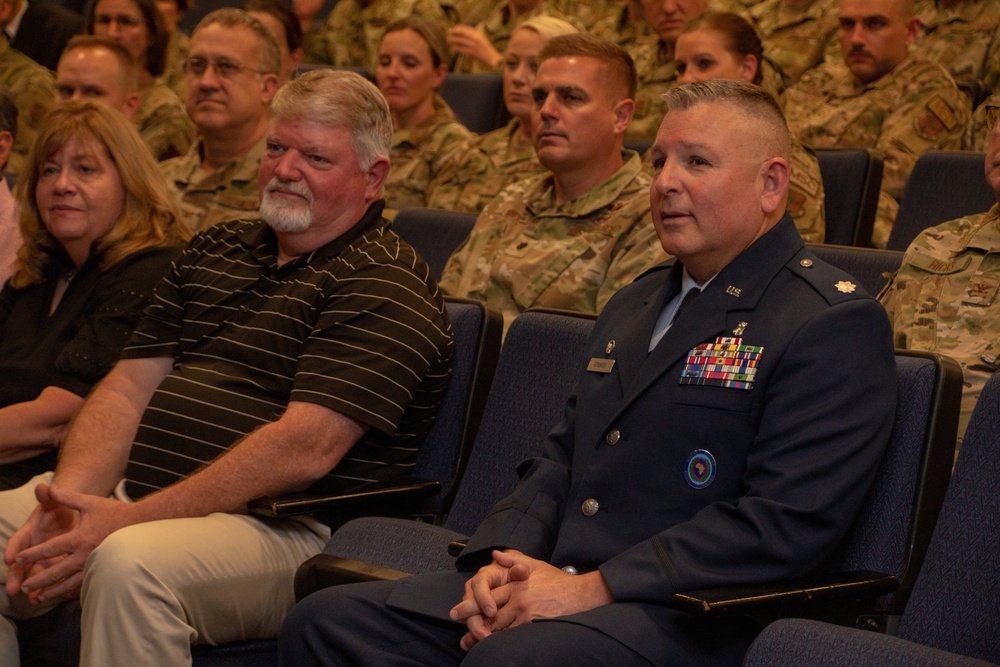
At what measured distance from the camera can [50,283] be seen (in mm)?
2732

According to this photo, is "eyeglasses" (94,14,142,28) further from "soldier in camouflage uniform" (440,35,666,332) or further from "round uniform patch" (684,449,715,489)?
"round uniform patch" (684,449,715,489)

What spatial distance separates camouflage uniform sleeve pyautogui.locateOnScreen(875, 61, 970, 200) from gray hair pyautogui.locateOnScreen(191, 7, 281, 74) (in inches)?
72.9

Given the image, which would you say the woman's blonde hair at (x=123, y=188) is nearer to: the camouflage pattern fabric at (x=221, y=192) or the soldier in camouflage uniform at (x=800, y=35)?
the camouflage pattern fabric at (x=221, y=192)

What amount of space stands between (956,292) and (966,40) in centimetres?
215

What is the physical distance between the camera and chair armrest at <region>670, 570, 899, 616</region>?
4.68 ft

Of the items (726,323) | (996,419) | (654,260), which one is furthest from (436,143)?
(996,419)

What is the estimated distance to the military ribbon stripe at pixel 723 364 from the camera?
1.67 m

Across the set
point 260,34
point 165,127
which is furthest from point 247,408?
point 165,127

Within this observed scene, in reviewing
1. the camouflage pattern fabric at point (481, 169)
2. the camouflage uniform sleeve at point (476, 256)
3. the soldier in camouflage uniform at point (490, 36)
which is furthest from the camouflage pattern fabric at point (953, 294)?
the soldier in camouflage uniform at point (490, 36)

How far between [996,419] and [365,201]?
1.28 metres

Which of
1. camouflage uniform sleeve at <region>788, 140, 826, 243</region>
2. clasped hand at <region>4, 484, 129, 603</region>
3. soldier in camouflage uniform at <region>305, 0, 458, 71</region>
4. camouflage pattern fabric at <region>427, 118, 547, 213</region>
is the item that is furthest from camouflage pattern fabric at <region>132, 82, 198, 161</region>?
clasped hand at <region>4, 484, 129, 603</region>

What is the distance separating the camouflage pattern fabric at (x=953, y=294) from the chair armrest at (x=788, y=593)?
658 millimetres

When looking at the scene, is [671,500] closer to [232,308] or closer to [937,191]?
[232,308]

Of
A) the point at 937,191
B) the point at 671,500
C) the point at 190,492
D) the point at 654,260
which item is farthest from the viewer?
the point at 937,191
